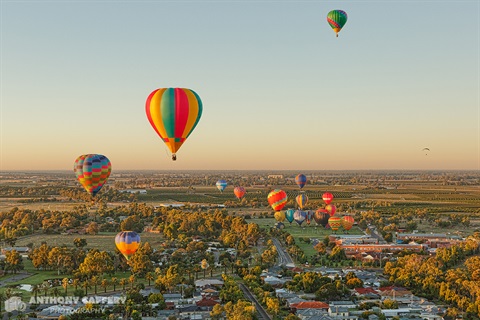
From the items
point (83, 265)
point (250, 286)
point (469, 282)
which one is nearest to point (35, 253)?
point (83, 265)

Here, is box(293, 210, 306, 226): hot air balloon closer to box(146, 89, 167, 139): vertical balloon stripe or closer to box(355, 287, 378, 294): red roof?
box(355, 287, 378, 294): red roof

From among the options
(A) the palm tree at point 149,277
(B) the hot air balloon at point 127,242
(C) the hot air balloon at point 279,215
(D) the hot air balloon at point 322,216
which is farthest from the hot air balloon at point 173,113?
(C) the hot air balloon at point 279,215

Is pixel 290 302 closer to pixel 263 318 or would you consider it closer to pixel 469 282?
pixel 263 318

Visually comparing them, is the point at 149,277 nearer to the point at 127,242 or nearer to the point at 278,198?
the point at 127,242

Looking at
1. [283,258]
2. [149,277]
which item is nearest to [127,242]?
[149,277]

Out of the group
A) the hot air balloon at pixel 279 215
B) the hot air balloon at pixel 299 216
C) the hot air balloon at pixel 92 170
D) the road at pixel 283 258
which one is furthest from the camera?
the hot air balloon at pixel 279 215

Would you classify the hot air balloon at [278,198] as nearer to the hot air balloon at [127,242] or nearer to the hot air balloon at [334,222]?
the hot air balloon at [334,222]

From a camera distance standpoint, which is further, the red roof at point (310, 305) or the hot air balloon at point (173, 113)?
the red roof at point (310, 305)
